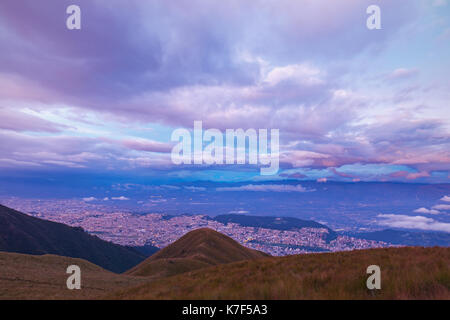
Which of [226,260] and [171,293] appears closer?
[171,293]

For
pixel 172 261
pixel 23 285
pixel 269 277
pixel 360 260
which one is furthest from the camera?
pixel 172 261

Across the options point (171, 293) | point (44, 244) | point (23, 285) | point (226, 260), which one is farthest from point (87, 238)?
point (171, 293)

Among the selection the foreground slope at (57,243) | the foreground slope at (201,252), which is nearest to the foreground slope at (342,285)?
the foreground slope at (201,252)

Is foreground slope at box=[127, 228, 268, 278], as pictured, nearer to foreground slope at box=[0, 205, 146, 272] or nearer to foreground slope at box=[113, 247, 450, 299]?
foreground slope at box=[113, 247, 450, 299]

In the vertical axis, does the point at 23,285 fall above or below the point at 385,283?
below

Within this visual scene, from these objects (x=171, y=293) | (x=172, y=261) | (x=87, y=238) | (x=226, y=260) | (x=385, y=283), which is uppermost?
(x=385, y=283)
